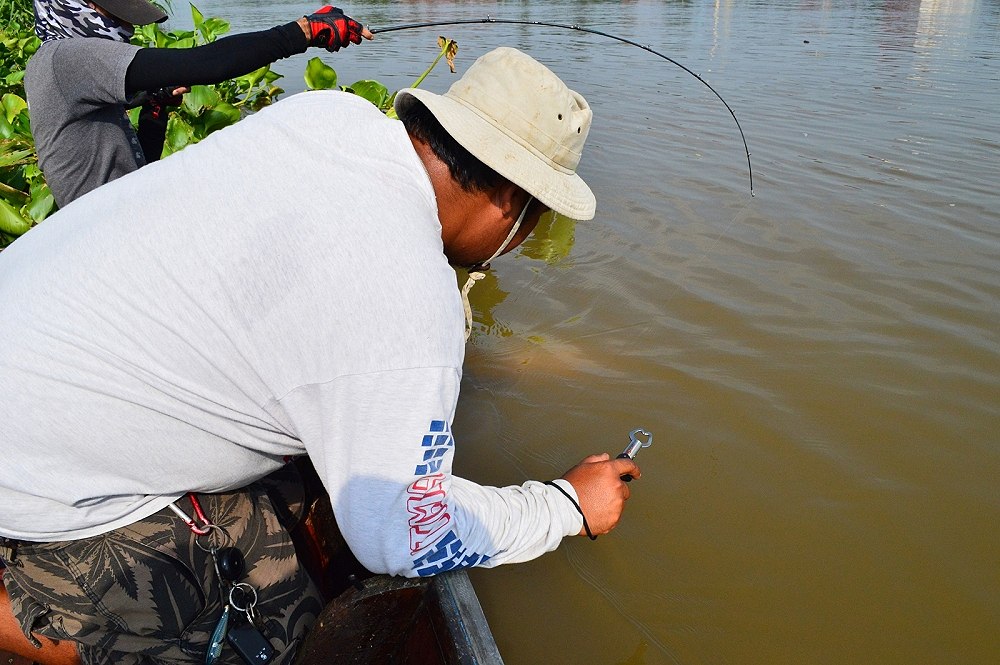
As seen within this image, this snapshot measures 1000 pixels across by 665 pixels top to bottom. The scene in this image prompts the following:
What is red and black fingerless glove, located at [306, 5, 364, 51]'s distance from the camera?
2855mm

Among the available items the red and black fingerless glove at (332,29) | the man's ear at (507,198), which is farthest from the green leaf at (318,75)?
the man's ear at (507,198)

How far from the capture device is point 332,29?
9.41ft

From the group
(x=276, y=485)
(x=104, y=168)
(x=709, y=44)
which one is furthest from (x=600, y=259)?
(x=709, y=44)

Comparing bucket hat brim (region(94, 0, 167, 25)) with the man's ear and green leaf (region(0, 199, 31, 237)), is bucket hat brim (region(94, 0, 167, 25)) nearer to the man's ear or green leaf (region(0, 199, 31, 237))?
green leaf (region(0, 199, 31, 237))

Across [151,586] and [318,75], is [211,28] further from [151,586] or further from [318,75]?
[151,586]

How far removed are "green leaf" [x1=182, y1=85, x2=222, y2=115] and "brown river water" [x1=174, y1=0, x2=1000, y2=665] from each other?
86.7 inches

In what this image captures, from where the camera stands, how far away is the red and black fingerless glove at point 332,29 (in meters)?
2.86

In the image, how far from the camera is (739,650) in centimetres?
207

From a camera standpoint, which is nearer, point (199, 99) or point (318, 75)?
point (199, 99)

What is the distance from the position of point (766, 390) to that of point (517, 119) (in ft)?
7.11

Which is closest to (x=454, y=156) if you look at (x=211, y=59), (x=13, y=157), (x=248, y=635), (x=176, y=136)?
(x=248, y=635)

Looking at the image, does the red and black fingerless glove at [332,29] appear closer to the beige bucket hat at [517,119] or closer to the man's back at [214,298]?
the beige bucket hat at [517,119]

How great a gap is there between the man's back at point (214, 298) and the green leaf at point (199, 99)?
12.7ft

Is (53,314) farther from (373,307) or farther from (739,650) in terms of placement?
(739,650)
